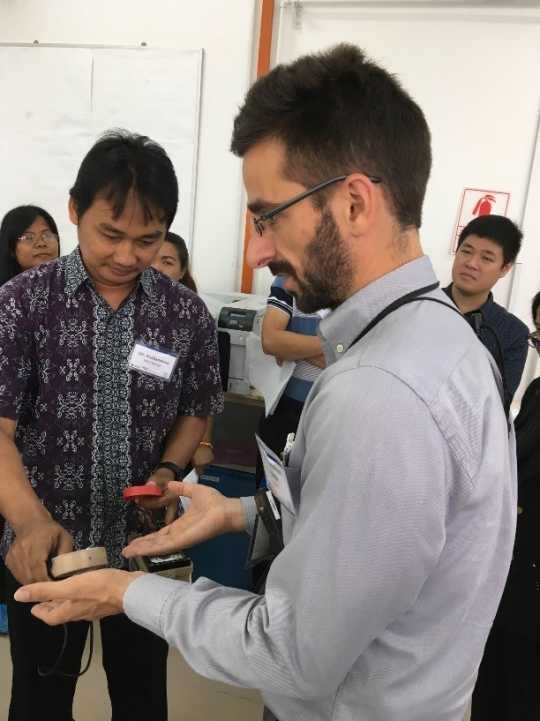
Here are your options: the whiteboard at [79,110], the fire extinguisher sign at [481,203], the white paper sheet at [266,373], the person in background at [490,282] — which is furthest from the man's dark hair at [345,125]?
the whiteboard at [79,110]

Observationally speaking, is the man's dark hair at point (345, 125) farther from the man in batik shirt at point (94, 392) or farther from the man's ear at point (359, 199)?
the man in batik shirt at point (94, 392)

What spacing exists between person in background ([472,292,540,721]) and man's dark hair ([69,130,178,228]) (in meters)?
1.18

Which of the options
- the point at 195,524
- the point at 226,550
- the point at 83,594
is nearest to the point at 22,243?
the point at 226,550

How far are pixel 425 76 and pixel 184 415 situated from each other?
86.3 inches

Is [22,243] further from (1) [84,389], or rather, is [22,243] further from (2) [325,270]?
(2) [325,270]

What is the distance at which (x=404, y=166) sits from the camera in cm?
65

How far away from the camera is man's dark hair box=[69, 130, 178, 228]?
1077mm

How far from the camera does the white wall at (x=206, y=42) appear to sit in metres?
2.78

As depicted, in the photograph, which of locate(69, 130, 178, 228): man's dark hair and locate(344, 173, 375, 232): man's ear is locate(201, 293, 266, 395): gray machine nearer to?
locate(69, 130, 178, 228): man's dark hair

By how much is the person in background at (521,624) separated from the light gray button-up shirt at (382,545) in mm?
822

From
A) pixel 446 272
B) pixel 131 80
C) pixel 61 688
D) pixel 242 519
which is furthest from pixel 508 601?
pixel 131 80

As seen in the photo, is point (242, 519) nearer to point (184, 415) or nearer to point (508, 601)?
point (184, 415)

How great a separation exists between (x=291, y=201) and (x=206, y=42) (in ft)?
8.58

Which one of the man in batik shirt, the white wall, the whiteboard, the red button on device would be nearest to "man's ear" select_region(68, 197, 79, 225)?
the man in batik shirt
